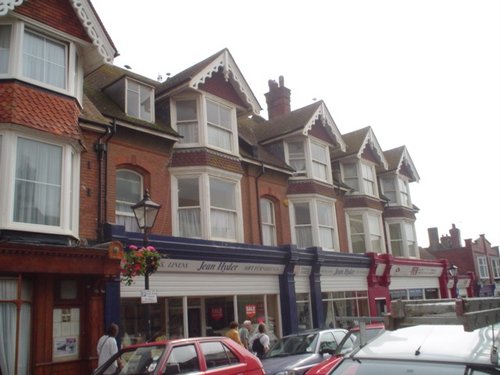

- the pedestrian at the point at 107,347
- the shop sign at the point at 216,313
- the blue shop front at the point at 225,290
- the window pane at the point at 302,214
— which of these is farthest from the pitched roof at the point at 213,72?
the pedestrian at the point at 107,347

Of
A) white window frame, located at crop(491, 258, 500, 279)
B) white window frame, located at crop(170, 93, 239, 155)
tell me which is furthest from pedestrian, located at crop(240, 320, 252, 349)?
white window frame, located at crop(491, 258, 500, 279)

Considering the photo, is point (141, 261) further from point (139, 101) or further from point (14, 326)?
point (139, 101)

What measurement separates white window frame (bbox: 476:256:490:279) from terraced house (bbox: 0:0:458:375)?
86.0 feet

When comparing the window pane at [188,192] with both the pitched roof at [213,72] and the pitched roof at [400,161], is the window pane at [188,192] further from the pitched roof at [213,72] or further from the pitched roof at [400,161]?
the pitched roof at [400,161]

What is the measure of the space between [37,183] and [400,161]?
22.4m

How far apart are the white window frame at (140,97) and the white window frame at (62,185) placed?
371 centimetres

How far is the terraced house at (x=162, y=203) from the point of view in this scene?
38.2 feet

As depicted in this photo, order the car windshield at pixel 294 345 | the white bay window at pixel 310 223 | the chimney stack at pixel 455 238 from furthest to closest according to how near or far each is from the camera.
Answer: the chimney stack at pixel 455 238 → the white bay window at pixel 310 223 → the car windshield at pixel 294 345

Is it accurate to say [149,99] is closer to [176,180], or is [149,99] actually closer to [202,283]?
[176,180]

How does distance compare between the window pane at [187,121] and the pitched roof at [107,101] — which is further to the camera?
the window pane at [187,121]

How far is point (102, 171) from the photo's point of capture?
568 inches

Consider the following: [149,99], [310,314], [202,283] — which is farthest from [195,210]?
[310,314]

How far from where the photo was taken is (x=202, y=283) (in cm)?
1606

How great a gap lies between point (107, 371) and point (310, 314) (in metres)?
12.9
